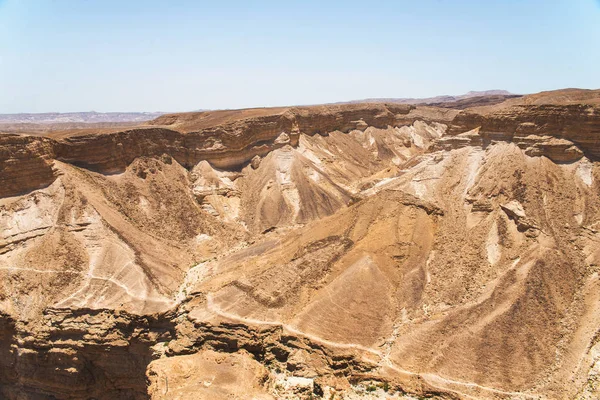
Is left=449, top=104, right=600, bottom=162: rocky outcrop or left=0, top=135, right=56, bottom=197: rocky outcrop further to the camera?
left=0, top=135, right=56, bottom=197: rocky outcrop

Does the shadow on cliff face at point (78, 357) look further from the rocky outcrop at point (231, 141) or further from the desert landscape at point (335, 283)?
the rocky outcrop at point (231, 141)

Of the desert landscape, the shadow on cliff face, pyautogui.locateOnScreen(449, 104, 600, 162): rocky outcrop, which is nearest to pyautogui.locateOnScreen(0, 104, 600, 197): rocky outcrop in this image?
pyautogui.locateOnScreen(449, 104, 600, 162): rocky outcrop

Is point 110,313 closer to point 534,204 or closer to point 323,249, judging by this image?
point 323,249

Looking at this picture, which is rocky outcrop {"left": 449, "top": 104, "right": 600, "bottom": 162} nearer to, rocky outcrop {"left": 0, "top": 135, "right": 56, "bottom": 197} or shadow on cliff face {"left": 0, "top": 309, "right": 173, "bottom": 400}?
shadow on cliff face {"left": 0, "top": 309, "right": 173, "bottom": 400}

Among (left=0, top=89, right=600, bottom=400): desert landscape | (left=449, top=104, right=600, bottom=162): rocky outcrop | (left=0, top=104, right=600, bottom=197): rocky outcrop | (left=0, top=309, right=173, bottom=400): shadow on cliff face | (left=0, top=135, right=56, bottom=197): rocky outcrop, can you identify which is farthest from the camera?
(left=0, top=135, right=56, bottom=197): rocky outcrop

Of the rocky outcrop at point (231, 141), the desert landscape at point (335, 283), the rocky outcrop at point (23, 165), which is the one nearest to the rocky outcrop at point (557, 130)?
the rocky outcrop at point (231, 141)
